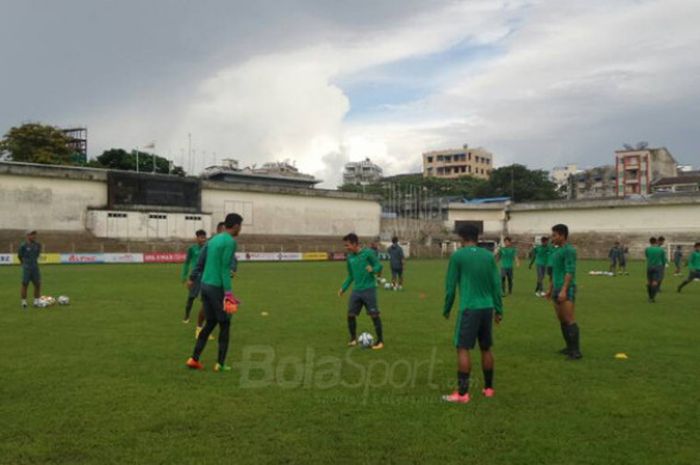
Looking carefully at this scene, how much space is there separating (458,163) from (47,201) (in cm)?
8688

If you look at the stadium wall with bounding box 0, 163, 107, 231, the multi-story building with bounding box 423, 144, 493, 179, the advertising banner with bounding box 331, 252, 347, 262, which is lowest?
the advertising banner with bounding box 331, 252, 347, 262

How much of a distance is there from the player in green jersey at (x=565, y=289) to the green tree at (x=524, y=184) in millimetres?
78564

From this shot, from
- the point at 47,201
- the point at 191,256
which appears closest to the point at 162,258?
the point at 47,201

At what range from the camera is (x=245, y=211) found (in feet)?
197

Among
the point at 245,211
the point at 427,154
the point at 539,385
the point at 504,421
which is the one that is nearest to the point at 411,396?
the point at 504,421

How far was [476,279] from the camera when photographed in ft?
23.1

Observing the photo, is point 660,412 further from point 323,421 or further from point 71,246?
point 71,246

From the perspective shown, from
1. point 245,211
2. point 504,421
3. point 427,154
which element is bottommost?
point 504,421

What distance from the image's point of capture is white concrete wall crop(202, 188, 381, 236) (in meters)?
58.7

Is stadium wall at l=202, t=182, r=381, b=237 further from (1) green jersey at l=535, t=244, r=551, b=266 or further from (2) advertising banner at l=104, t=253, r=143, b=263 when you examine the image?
(1) green jersey at l=535, t=244, r=551, b=266

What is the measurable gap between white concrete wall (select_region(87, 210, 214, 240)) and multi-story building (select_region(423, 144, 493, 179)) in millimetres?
75996

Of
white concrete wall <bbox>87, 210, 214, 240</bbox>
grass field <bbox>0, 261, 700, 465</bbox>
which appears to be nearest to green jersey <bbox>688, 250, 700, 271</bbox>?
grass field <bbox>0, 261, 700, 465</bbox>

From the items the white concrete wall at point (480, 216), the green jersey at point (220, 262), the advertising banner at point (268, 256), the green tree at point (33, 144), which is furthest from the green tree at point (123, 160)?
the green jersey at point (220, 262)

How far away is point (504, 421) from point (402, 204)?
82068mm
